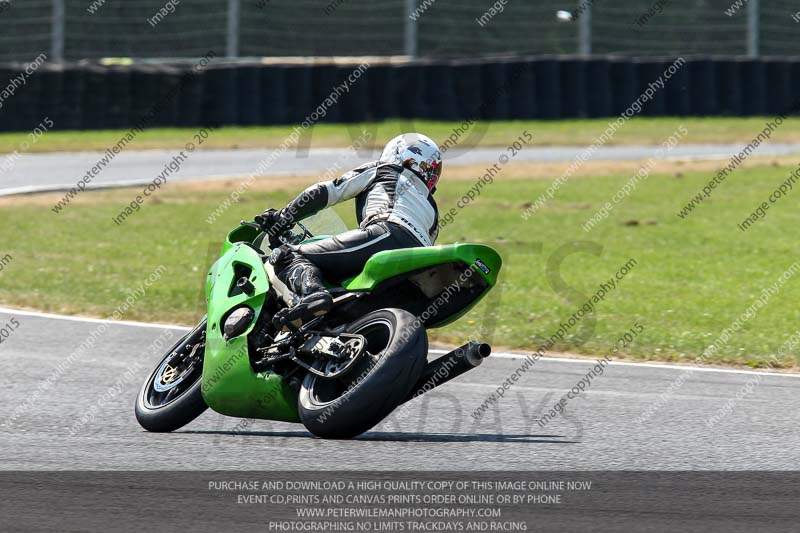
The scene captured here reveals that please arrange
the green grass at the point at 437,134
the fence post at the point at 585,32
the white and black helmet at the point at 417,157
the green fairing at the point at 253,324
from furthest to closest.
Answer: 1. the fence post at the point at 585,32
2. the green grass at the point at 437,134
3. the white and black helmet at the point at 417,157
4. the green fairing at the point at 253,324

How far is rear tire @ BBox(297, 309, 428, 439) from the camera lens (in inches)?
242

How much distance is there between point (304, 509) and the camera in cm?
512

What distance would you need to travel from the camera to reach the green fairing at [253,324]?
6559 mm

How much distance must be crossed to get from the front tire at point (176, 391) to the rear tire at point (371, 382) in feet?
2.29

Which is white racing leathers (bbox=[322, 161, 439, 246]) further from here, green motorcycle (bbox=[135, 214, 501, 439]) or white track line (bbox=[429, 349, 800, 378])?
white track line (bbox=[429, 349, 800, 378])

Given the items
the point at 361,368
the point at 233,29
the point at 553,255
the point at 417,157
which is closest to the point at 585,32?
the point at 233,29

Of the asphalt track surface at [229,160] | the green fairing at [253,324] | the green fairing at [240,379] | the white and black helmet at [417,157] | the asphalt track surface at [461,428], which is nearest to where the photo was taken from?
the asphalt track surface at [461,428]

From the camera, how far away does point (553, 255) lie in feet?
46.7

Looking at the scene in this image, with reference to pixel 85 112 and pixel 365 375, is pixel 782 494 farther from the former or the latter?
pixel 85 112

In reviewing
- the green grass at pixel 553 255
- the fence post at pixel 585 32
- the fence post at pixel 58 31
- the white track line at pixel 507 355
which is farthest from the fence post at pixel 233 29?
the white track line at pixel 507 355

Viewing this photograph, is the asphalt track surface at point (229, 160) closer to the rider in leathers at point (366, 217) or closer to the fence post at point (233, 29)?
the fence post at point (233, 29)

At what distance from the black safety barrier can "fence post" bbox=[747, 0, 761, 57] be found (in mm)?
2323

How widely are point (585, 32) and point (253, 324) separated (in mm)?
20323

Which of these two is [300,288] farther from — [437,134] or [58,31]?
[58,31]
